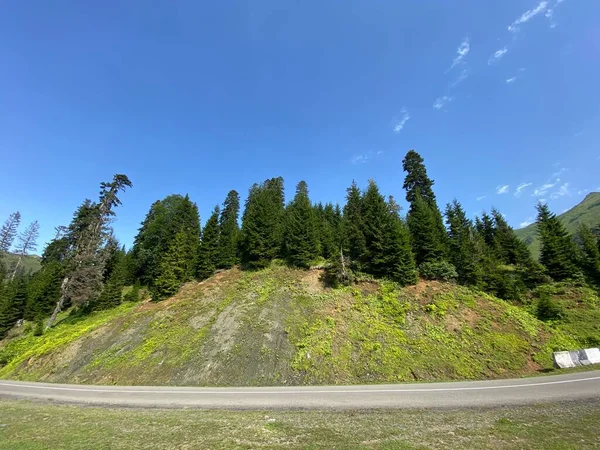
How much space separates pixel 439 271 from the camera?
96.8 feet

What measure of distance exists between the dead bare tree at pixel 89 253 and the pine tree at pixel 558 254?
6057cm

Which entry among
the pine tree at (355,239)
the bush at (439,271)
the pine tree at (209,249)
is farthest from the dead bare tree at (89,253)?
the bush at (439,271)

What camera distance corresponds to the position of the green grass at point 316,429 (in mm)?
6395

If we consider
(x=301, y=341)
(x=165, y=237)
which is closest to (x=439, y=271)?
(x=301, y=341)

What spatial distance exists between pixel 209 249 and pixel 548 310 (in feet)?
129

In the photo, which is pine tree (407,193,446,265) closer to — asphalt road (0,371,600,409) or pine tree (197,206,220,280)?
asphalt road (0,371,600,409)

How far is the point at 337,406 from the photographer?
10.3m

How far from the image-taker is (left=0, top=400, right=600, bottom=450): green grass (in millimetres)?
6395

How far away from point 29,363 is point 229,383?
22.2 m

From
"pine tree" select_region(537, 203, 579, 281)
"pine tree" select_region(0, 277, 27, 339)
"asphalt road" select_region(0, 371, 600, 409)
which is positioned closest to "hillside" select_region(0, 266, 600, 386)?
"asphalt road" select_region(0, 371, 600, 409)

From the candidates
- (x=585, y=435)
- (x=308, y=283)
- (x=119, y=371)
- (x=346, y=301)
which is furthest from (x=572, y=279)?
(x=119, y=371)

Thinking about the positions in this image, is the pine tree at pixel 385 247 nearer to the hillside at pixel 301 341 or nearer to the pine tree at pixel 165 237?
the hillside at pixel 301 341

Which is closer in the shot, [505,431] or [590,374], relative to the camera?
[505,431]

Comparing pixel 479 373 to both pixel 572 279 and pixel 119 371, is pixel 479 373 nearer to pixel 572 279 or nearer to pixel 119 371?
pixel 119 371
